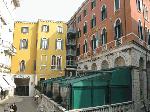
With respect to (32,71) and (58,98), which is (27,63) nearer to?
(32,71)

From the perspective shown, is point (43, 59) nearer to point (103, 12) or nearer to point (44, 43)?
point (44, 43)

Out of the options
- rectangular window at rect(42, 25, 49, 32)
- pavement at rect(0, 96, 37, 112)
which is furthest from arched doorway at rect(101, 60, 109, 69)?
rectangular window at rect(42, 25, 49, 32)

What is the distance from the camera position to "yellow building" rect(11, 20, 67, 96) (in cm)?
4278

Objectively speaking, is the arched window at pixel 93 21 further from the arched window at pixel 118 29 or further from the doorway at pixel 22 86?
the doorway at pixel 22 86

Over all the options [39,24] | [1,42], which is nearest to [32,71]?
[39,24]

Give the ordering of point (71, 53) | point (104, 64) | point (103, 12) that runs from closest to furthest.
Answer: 1. point (104, 64)
2. point (103, 12)
3. point (71, 53)

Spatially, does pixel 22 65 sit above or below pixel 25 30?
below

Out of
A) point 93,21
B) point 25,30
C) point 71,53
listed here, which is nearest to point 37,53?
point 25,30

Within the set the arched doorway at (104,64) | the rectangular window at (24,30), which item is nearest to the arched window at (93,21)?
the arched doorway at (104,64)

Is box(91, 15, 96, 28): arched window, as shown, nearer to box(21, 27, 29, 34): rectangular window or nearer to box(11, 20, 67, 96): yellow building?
box(11, 20, 67, 96): yellow building

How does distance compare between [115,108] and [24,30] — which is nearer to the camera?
[115,108]

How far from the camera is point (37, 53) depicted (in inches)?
1692

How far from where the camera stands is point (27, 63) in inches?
1713

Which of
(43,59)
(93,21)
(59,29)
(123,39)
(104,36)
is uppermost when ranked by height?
(59,29)
